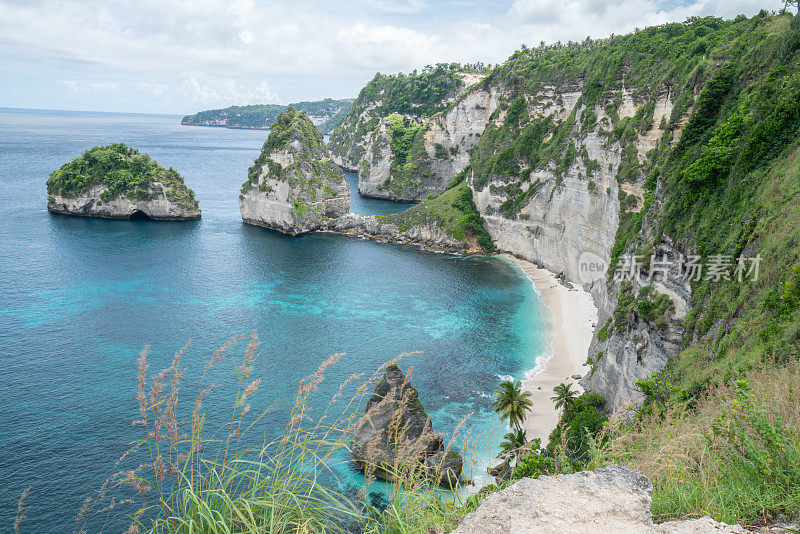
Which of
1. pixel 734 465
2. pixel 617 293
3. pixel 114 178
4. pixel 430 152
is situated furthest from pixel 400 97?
pixel 734 465

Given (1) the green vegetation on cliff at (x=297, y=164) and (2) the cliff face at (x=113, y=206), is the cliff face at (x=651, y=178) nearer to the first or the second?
(1) the green vegetation on cliff at (x=297, y=164)

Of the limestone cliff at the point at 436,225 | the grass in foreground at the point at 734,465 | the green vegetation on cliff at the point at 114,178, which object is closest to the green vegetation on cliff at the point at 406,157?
the limestone cliff at the point at 436,225

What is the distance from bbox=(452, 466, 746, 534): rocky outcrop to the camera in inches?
227

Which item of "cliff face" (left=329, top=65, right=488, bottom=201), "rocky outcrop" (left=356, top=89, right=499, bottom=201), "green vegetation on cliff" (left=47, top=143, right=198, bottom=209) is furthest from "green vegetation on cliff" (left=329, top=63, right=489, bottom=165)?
"green vegetation on cliff" (left=47, top=143, right=198, bottom=209)

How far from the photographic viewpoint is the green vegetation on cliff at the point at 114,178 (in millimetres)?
87938

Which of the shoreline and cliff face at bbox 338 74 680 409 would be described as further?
cliff face at bbox 338 74 680 409

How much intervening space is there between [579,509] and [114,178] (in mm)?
100164

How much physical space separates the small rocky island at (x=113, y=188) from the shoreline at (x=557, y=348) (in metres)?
66.8

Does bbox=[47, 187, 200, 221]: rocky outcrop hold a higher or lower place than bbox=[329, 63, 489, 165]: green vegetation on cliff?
lower

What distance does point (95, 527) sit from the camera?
23812mm

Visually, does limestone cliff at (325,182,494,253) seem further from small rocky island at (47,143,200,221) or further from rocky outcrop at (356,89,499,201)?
small rocky island at (47,143,200,221)

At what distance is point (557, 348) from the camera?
149 feet

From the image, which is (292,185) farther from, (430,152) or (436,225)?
(430,152)

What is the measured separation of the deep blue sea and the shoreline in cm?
167
